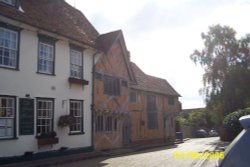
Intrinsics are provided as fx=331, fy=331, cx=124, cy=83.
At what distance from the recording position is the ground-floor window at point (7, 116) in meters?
14.7

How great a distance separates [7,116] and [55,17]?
24.9ft

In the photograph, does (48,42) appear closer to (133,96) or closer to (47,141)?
(47,141)

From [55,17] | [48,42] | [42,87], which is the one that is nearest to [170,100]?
[55,17]

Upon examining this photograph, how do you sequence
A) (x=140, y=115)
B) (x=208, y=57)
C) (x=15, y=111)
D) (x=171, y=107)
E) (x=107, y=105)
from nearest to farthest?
(x=15, y=111)
(x=107, y=105)
(x=140, y=115)
(x=171, y=107)
(x=208, y=57)

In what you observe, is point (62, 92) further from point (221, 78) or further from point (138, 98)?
point (221, 78)

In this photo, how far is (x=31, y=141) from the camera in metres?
16.1

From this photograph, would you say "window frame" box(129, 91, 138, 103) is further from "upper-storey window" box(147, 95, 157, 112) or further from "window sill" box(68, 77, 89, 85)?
"window sill" box(68, 77, 89, 85)

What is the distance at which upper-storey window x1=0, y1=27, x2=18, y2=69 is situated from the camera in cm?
1512

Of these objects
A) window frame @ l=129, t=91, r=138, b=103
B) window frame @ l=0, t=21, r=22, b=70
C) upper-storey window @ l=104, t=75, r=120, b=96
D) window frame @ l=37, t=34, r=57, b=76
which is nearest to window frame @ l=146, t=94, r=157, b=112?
window frame @ l=129, t=91, r=138, b=103

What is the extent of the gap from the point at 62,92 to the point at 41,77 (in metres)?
1.81

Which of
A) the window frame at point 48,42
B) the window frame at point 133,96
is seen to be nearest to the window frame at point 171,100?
the window frame at point 133,96

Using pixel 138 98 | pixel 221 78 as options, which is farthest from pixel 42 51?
pixel 221 78

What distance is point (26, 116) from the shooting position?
52.2 feet

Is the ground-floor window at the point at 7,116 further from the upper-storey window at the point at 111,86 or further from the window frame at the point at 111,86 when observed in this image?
the upper-storey window at the point at 111,86
